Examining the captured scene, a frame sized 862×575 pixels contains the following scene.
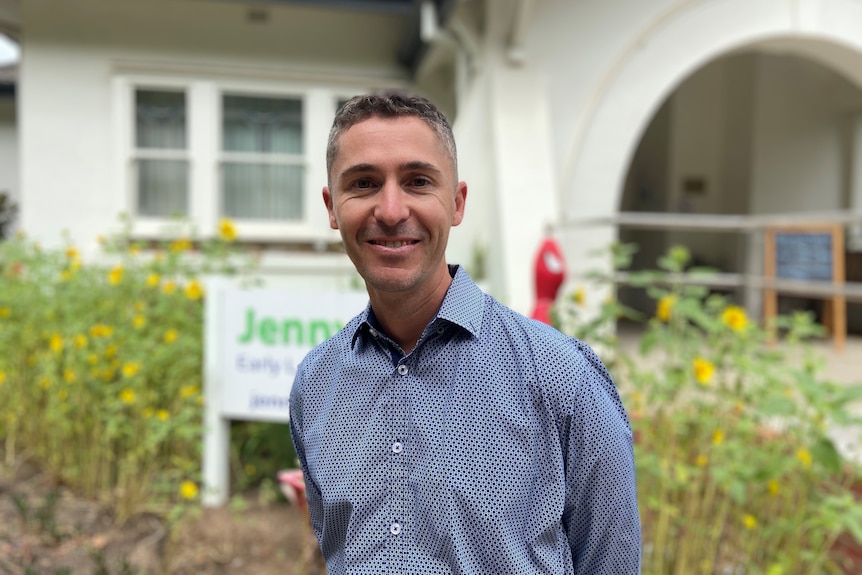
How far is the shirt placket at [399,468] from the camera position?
3.26ft

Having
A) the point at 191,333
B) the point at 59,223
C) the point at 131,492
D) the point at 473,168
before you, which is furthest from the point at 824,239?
the point at 59,223

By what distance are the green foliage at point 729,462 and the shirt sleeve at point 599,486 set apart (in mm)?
1274

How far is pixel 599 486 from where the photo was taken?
105 cm

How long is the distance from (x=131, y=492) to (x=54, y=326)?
1.01 meters

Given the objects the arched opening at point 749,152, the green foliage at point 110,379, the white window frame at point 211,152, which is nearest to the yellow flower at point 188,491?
the green foliage at point 110,379

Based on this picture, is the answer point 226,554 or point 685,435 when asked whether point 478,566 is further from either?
point 226,554

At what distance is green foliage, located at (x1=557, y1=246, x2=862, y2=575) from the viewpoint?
2312 mm

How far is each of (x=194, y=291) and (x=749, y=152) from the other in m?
7.34

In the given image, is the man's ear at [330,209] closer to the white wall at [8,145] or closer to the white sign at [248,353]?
the white sign at [248,353]

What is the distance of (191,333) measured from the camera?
3.60 metres

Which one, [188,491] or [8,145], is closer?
[188,491]

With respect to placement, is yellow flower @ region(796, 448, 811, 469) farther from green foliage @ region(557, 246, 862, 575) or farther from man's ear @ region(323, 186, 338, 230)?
man's ear @ region(323, 186, 338, 230)

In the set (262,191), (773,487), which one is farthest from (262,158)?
(773,487)

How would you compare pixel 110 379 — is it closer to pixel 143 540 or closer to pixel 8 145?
pixel 143 540
